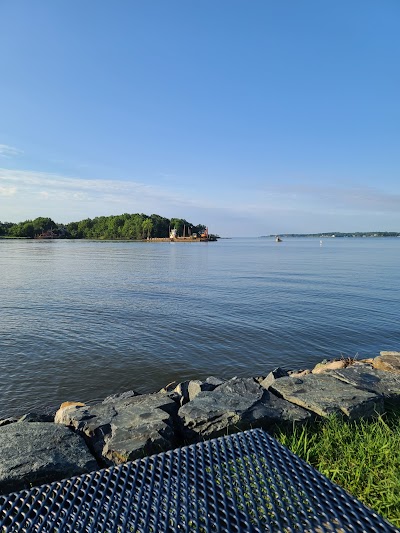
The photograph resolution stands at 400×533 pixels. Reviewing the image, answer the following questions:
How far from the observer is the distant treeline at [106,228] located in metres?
162

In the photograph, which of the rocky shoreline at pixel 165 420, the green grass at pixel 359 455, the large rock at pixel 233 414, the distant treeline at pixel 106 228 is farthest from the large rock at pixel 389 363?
the distant treeline at pixel 106 228

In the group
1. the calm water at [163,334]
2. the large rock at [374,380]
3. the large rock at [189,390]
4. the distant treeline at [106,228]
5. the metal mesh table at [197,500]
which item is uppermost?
the distant treeline at [106,228]

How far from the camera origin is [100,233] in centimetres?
17962

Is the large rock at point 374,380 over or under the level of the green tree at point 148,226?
under

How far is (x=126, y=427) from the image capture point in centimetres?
376

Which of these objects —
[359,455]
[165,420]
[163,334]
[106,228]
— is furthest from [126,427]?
[106,228]

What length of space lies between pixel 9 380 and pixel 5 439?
435 cm

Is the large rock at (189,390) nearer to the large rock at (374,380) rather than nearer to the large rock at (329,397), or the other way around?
the large rock at (329,397)

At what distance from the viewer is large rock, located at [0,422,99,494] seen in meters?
2.99

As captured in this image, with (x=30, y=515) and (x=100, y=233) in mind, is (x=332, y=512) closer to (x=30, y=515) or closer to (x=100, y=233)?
(x=30, y=515)

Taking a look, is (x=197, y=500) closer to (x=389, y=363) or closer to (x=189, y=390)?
(x=189, y=390)

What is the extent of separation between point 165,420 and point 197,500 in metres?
2.07

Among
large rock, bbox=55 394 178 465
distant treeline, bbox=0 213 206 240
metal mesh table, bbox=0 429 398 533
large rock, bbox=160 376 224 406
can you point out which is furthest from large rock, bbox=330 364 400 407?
distant treeline, bbox=0 213 206 240

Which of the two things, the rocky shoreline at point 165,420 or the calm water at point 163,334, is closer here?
the rocky shoreline at point 165,420
